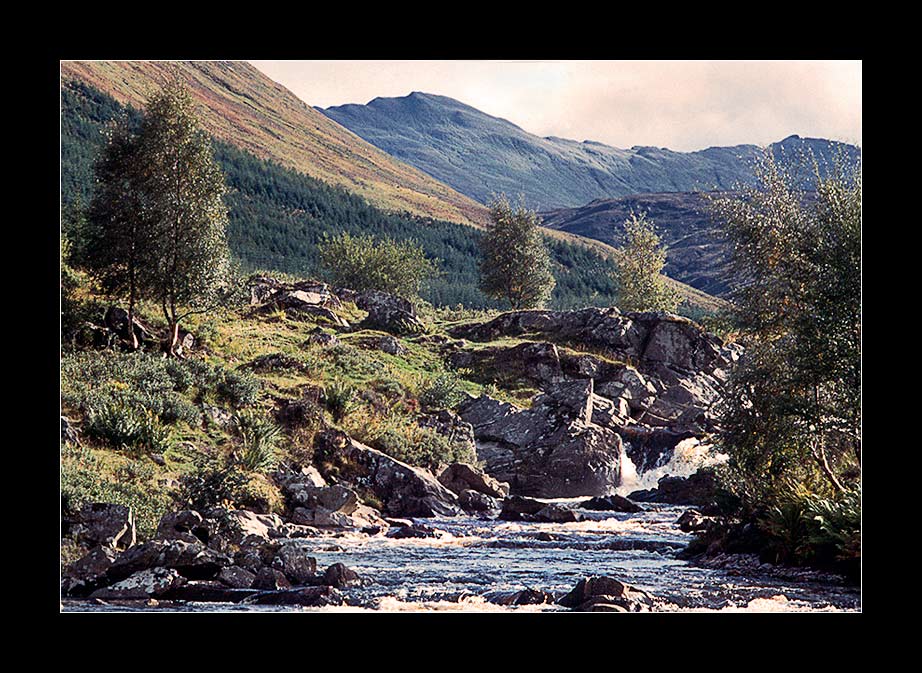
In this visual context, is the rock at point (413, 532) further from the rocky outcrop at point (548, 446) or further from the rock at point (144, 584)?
the rocky outcrop at point (548, 446)

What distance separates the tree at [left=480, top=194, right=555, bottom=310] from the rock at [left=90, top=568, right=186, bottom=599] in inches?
2039

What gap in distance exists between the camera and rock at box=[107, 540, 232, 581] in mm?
16562

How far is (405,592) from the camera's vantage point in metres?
17.1

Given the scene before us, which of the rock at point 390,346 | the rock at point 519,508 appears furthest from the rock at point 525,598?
the rock at point 390,346

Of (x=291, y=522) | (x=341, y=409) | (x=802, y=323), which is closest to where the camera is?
(x=802, y=323)

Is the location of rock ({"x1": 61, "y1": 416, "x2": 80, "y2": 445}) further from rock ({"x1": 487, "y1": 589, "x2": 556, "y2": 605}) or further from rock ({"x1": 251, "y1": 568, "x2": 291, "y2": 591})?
rock ({"x1": 487, "y1": 589, "x2": 556, "y2": 605})

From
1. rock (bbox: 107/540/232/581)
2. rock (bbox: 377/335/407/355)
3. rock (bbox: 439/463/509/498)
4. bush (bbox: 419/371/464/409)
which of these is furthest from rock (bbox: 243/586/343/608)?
rock (bbox: 377/335/407/355)

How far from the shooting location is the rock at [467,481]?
102ft

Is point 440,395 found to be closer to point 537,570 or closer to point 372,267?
point 537,570

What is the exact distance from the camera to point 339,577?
17.3 m

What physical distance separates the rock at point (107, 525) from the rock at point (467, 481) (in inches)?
544
